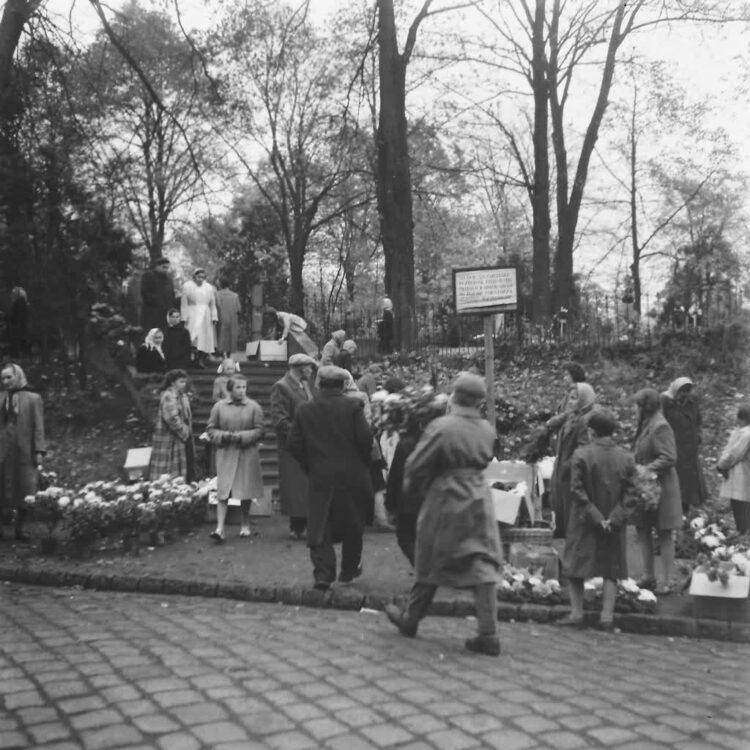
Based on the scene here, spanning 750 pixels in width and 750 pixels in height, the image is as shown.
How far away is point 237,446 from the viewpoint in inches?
428

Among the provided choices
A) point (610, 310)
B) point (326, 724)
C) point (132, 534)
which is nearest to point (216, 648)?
point (326, 724)

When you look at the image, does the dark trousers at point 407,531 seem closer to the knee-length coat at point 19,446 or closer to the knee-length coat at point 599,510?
the knee-length coat at point 599,510

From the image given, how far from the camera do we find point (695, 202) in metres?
Result: 43.3

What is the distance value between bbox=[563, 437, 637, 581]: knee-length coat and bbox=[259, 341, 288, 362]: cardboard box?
13316mm

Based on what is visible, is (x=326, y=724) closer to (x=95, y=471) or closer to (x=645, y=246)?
(x=95, y=471)

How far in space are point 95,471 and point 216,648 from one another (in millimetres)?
9839

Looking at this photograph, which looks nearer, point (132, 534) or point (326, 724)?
point (326, 724)

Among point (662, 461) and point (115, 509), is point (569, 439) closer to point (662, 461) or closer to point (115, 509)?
point (662, 461)

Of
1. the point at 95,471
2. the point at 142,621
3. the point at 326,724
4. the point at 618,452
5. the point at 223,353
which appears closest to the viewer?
the point at 326,724

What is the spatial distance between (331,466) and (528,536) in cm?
201

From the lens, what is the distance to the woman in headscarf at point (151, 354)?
17.6 metres

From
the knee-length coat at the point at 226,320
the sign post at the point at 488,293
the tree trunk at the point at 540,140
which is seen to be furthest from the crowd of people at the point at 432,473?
the tree trunk at the point at 540,140

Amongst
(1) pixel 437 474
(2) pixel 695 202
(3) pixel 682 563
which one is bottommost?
(3) pixel 682 563

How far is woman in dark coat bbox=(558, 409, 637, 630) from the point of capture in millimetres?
7539
